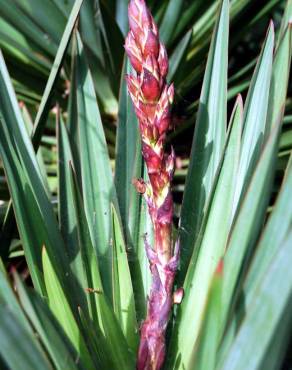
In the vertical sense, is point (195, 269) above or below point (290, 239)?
below

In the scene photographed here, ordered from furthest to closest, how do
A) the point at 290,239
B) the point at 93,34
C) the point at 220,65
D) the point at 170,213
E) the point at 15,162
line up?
1. the point at 93,34
2. the point at 220,65
3. the point at 15,162
4. the point at 170,213
5. the point at 290,239

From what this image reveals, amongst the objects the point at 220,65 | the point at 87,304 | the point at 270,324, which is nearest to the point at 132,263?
the point at 87,304

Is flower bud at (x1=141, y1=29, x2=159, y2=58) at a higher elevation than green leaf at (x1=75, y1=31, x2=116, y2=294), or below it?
higher

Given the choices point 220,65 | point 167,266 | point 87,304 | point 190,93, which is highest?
point 220,65

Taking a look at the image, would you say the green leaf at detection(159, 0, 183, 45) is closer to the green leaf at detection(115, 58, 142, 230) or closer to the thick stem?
the green leaf at detection(115, 58, 142, 230)

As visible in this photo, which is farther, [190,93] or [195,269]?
[190,93]

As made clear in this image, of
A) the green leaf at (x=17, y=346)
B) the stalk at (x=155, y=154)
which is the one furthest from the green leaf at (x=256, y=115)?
the green leaf at (x=17, y=346)

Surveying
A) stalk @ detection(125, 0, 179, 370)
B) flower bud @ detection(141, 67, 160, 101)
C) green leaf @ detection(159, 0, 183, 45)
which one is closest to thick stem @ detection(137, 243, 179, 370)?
stalk @ detection(125, 0, 179, 370)

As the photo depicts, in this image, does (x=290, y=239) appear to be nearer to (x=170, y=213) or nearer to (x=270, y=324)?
(x=270, y=324)
